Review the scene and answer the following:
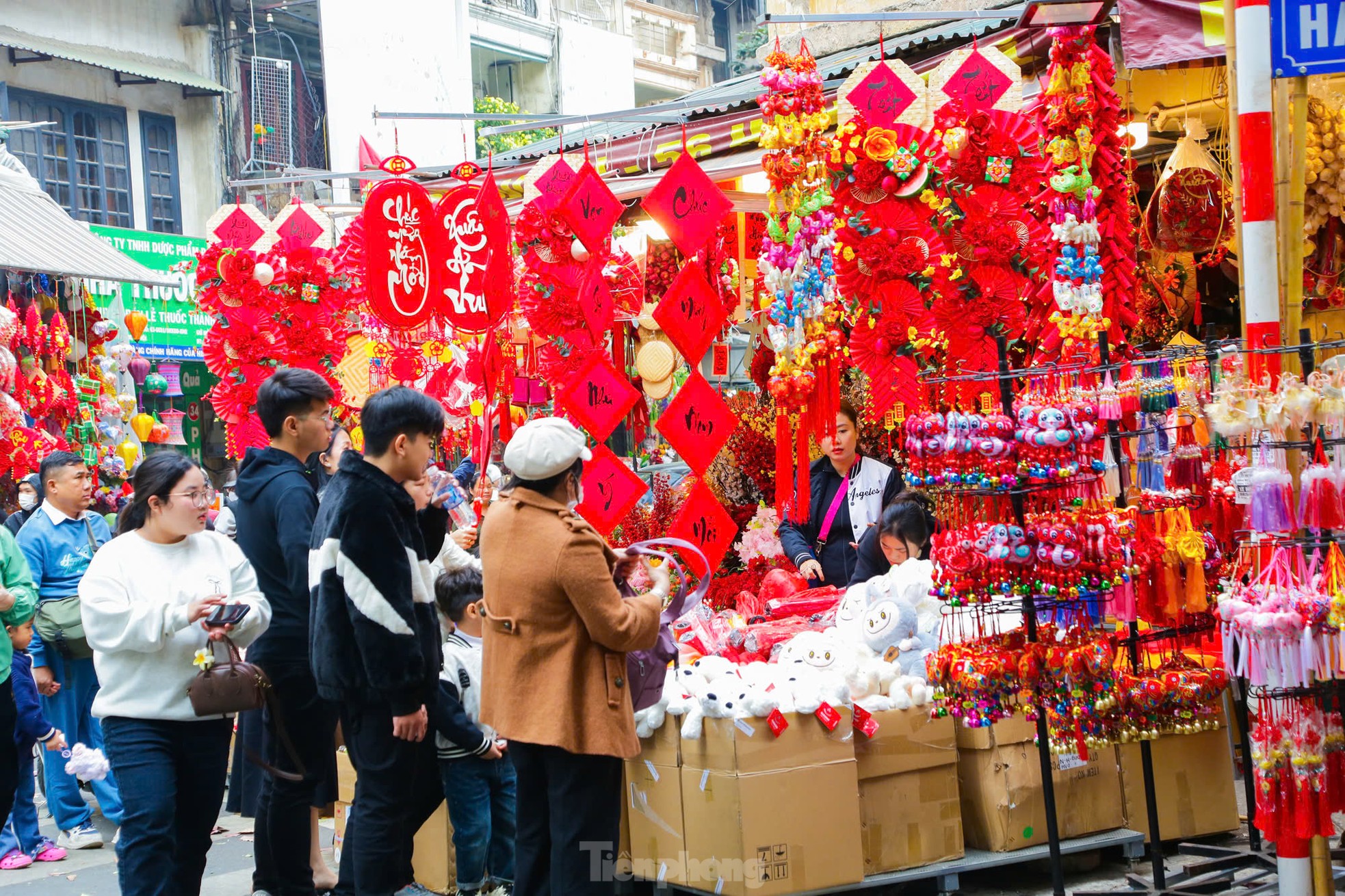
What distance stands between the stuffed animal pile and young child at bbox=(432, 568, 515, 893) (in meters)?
0.55

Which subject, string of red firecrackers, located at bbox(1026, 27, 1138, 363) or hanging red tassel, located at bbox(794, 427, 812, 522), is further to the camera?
hanging red tassel, located at bbox(794, 427, 812, 522)

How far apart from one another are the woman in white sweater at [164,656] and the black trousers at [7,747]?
0.77 m

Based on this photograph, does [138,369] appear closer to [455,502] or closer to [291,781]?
[455,502]

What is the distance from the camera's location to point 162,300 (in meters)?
13.9

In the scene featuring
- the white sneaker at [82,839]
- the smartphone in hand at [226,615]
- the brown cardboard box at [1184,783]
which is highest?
the smartphone in hand at [226,615]

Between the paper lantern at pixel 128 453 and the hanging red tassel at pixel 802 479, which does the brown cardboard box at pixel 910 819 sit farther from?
the paper lantern at pixel 128 453

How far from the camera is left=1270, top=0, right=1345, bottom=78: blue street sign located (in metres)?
3.24

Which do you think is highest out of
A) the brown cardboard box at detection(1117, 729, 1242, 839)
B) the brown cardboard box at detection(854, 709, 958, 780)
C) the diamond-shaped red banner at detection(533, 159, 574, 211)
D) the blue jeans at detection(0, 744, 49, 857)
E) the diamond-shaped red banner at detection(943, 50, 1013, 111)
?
the diamond-shaped red banner at detection(943, 50, 1013, 111)

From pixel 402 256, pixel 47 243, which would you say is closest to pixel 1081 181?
pixel 402 256

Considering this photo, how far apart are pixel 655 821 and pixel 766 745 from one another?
0.50 meters

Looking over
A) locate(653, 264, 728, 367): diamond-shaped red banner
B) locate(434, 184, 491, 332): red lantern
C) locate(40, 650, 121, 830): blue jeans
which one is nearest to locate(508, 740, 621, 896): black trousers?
locate(653, 264, 728, 367): diamond-shaped red banner

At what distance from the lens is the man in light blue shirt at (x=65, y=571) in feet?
18.5

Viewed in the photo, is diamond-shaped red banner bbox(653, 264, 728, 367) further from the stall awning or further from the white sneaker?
the stall awning

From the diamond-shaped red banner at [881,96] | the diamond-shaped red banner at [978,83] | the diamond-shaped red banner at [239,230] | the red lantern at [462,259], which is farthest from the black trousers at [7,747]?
the diamond-shaped red banner at [978,83]
